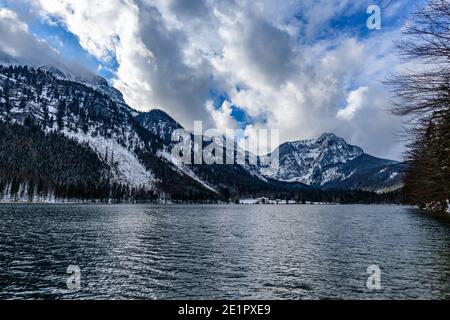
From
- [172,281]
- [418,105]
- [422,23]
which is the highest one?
[422,23]

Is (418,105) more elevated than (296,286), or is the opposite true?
(418,105)

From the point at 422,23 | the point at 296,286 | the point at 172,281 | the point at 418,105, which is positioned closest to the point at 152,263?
the point at 172,281

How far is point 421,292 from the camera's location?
21703mm

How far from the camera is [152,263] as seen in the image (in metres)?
32.1

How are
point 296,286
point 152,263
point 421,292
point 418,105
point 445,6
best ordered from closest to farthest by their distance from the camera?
point 445,6, point 418,105, point 421,292, point 296,286, point 152,263
